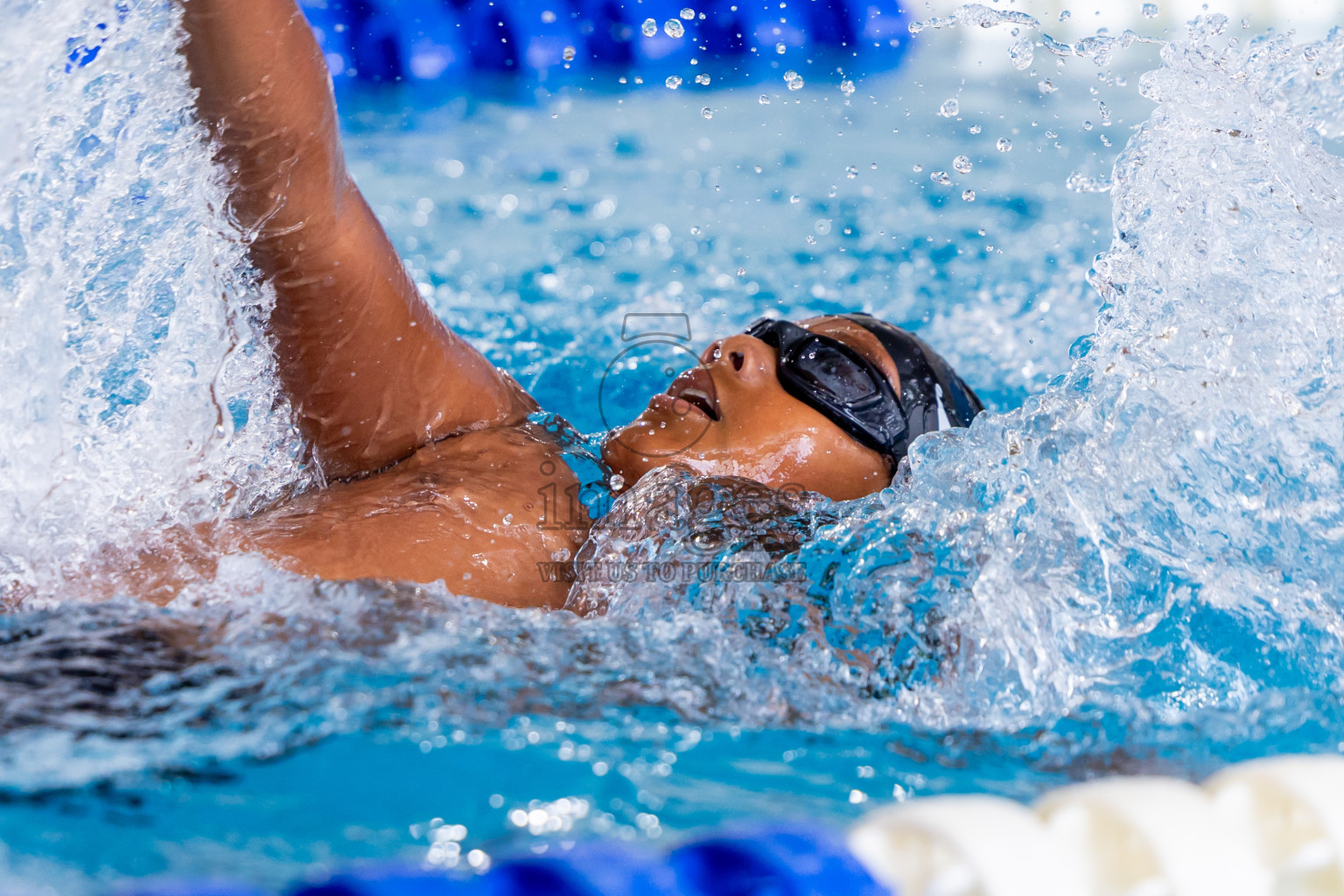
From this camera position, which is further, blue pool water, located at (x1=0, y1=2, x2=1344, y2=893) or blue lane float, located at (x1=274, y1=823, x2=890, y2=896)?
blue pool water, located at (x1=0, y1=2, x2=1344, y2=893)

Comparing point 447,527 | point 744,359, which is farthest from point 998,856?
point 744,359

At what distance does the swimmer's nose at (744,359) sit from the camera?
179cm

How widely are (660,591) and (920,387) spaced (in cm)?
69

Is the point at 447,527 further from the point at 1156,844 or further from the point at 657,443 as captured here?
the point at 1156,844

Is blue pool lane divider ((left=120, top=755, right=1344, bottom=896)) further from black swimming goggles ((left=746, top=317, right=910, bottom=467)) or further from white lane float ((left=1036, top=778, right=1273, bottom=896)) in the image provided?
black swimming goggles ((left=746, top=317, right=910, bottom=467))

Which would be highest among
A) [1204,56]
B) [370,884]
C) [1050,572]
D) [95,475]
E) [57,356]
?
[1204,56]

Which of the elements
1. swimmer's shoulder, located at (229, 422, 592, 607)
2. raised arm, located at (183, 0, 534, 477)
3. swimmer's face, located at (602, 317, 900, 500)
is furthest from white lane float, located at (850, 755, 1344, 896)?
raised arm, located at (183, 0, 534, 477)

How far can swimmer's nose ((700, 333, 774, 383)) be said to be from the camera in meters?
1.79

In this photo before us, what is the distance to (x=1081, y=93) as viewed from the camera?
5617 mm

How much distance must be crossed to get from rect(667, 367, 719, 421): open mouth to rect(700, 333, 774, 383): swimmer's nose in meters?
0.03

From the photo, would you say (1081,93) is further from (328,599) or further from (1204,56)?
(328,599)

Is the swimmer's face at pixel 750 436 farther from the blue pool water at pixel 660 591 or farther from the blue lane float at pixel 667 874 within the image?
the blue lane float at pixel 667 874

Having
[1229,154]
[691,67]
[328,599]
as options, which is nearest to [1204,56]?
[1229,154]

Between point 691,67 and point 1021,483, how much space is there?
4551 mm
